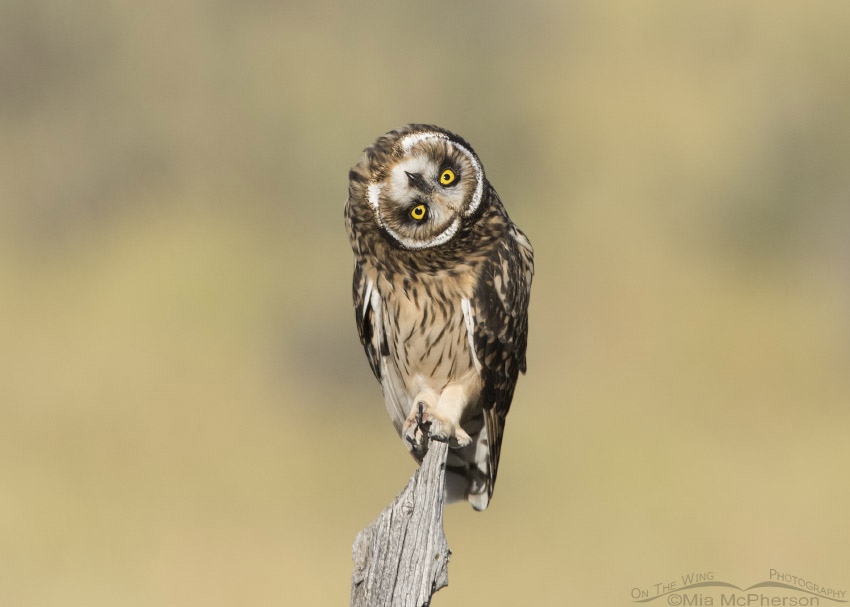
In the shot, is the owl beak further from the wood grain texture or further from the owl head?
the wood grain texture

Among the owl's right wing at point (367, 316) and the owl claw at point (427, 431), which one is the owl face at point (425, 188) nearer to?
the owl's right wing at point (367, 316)

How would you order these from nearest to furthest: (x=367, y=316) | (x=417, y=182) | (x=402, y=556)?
(x=402, y=556)
(x=417, y=182)
(x=367, y=316)

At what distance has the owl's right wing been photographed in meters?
4.15

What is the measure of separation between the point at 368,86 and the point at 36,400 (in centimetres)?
532

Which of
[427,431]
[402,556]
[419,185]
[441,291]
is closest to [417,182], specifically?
[419,185]

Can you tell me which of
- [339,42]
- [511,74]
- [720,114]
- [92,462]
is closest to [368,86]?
[339,42]

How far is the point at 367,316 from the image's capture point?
13.9 feet

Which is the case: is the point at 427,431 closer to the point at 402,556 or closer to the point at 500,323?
the point at 500,323

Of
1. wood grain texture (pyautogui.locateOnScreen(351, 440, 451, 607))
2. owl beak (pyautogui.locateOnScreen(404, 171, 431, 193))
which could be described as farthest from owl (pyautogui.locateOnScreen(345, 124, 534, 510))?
wood grain texture (pyautogui.locateOnScreen(351, 440, 451, 607))

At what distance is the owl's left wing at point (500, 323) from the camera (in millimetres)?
4008

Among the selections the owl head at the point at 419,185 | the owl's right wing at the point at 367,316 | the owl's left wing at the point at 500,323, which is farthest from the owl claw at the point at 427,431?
the owl head at the point at 419,185

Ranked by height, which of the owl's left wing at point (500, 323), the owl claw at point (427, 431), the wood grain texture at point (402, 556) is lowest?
the wood grain texture at point (402, 556)

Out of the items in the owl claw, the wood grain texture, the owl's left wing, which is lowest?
the wood grain texture

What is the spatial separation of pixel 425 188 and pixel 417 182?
4 cm
